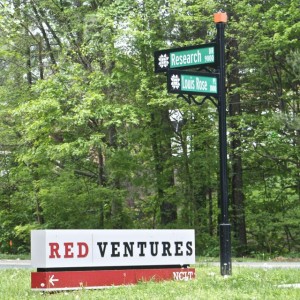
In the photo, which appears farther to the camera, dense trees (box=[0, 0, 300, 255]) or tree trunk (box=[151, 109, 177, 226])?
tree trunk (box=[151, 109, 177, 226])

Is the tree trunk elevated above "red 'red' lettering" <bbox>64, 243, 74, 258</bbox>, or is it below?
above

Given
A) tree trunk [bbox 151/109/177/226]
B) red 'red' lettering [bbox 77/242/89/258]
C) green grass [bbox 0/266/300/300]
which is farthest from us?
tree trunk [bbox 151/109/177/226]

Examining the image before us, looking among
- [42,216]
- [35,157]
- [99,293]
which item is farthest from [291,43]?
[99,293]

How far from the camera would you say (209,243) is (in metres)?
28.1

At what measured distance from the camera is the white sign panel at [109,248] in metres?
10.8

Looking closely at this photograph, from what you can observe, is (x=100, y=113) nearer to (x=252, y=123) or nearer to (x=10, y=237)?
(x=252, y=123)

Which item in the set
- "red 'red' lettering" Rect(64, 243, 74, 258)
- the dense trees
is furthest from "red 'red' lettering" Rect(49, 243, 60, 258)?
the dense trees

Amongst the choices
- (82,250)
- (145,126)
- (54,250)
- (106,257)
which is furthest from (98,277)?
(145,126)

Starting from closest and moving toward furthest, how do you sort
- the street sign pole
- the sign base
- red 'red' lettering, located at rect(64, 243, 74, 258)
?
the sign base → red 'red' lettering, located at rect(64, 243, 74, 258) → the street sign pole

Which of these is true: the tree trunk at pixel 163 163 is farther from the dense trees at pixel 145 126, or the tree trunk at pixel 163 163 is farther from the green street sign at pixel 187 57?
the green street sign at pixel 187 57

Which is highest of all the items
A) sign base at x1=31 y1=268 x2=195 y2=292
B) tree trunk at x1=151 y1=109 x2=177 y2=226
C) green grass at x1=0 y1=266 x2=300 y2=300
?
tree trunk at x1=151 y1=109 x2=177 y2=226

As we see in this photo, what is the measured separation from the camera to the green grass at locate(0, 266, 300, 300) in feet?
31.1

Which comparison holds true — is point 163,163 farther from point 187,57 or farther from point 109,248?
point 109,248

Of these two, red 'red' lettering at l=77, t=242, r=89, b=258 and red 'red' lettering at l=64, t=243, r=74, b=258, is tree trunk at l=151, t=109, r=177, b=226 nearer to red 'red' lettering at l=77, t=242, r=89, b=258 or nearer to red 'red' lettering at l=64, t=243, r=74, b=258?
red 'red' lettering at l=77, t=242, r=89, b=258
